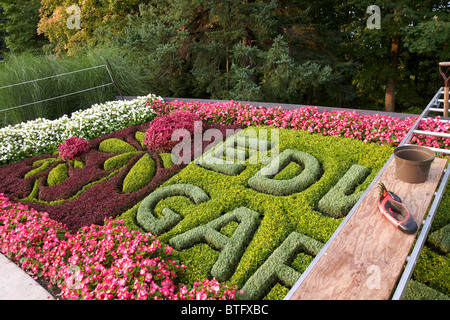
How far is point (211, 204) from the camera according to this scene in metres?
3.40

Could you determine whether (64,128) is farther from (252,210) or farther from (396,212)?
(396,212)

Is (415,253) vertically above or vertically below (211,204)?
above

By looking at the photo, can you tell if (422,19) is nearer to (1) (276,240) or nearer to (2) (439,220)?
(2) (439,220)

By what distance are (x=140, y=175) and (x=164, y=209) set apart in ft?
3.34

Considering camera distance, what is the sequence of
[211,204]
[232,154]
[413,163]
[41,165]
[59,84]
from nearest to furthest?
[413,163], [211,204], [232,154], [41,165], [59,84]

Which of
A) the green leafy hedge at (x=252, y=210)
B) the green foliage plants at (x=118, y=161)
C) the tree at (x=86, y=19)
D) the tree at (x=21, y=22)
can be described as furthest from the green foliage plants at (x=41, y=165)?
the tree at (x=21, y=22)

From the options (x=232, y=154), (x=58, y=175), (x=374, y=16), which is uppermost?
(x=374, y=16)

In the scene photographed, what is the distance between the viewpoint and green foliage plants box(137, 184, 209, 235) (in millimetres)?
3217

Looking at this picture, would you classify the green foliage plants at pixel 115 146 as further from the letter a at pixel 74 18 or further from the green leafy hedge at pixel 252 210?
the letter a at pixel 74 18

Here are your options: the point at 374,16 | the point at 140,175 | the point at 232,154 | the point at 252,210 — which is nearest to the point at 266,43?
the point at 374,16

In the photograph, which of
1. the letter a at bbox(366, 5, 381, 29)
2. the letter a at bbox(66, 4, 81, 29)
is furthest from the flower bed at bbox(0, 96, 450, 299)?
the letter a at bbox(66, 4, 81, 29)

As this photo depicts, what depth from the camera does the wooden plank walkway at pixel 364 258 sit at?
1503 millimetres

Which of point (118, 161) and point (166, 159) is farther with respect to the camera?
point (118, 161)

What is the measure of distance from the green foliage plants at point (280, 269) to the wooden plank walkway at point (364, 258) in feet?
2.64
